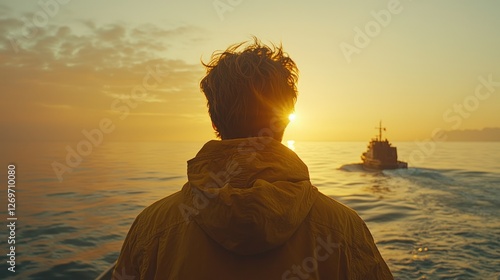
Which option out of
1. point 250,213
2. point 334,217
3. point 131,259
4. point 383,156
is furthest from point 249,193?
point 383,156

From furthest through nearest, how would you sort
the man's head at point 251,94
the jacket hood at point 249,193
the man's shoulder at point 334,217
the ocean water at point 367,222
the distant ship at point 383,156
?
the distant ship at point 383,156
the ocean water at point 367,222
the man's head at point 251,94
the man's shoulder at point 334,217
the jacket hood at point 249,193

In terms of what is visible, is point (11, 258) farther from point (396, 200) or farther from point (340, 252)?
point (396, 200)

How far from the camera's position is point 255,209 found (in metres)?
1.45

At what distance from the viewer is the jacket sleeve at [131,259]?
183 centimetres

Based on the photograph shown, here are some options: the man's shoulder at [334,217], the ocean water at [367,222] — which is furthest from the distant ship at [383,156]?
the man's shoulder at [334,217]

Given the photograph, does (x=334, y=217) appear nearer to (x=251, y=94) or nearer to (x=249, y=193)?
(x=249, y=193)

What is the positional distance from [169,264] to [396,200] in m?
32.0

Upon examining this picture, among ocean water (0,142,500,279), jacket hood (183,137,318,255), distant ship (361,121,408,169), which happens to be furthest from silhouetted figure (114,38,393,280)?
distant ship (361,121,408,169)

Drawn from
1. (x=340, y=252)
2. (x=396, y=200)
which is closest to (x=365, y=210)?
(x=396, y=200)

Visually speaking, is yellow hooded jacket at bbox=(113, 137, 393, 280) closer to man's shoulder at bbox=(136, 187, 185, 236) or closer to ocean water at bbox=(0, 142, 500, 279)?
man's shoulder at bbox=(136, 187, 185, 236)

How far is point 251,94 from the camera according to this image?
1777 mm

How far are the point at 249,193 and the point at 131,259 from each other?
87cm

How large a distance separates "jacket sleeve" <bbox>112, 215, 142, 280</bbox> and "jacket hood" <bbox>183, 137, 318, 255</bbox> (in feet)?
1.39

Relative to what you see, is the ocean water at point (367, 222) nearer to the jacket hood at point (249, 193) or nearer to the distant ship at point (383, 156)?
the jacket hood at point (249, 193)
